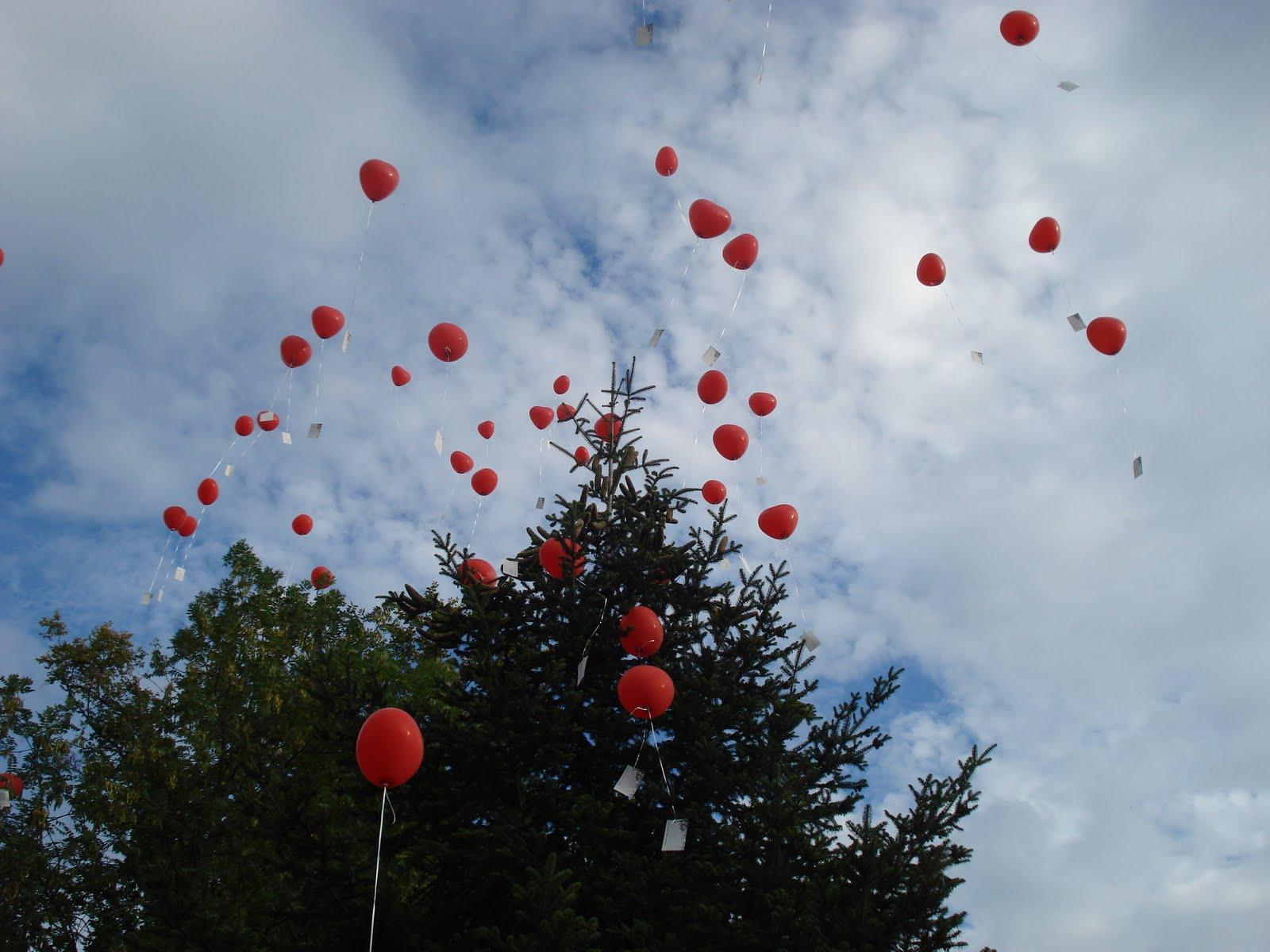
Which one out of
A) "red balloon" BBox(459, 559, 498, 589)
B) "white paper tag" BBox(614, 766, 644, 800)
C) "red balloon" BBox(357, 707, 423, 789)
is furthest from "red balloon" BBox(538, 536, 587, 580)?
"red balloon" BBox(357, 707, 423, 789)

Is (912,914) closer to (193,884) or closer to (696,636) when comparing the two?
(696,636)

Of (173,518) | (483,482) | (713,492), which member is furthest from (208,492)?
(713,492)

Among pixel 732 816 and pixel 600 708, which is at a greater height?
pixel 600 708

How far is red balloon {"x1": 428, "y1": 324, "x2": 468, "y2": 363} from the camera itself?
7.77 m

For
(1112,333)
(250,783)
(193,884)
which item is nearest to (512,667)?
(1112,333)

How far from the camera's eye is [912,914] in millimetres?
4312

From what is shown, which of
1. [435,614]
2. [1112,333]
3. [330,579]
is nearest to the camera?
[435,614]

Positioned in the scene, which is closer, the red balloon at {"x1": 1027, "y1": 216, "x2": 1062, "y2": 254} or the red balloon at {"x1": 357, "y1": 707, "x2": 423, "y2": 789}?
the red balloon at {"x1": 357, "y1": 707, "x2": 423, "y2": 789}

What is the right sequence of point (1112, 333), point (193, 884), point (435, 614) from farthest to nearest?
point (193, 884) < point (1112, 333) < point (435, 614)

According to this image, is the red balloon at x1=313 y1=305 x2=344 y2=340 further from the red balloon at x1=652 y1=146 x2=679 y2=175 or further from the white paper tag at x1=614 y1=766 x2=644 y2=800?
the white paper tag at x1=614 y1=766 x2=644 y2=800

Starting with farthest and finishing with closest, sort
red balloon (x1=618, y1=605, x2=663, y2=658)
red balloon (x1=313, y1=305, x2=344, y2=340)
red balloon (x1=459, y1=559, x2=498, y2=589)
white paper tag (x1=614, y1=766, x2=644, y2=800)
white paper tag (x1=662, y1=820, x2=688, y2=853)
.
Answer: red balloon (x1=313, y1=305, x2=344, y2=340) → red balloon (x1=459, y1=559, x2=498, y2=589) → red balloon (x1=618, y1=605, x2=663, y2=658) → white paper tag (x1=614, y1=766, x2=644, y2=800) → white paper tag (x1=662, y1=820, x2=688, y2=853)

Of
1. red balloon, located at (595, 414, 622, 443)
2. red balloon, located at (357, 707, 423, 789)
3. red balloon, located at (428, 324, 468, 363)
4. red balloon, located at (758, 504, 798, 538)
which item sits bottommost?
red balloon, located at (357, 707, 423, 789)

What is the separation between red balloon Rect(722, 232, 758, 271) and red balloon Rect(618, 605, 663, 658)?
11.2 feet

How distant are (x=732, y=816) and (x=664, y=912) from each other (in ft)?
2.71
